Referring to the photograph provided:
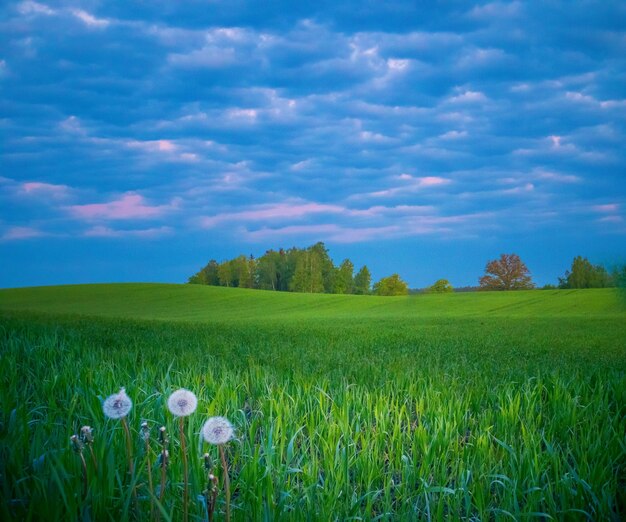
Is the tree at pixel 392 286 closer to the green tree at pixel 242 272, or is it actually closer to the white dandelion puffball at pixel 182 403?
the green tree at pixel 242 272

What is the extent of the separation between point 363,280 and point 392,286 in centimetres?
691

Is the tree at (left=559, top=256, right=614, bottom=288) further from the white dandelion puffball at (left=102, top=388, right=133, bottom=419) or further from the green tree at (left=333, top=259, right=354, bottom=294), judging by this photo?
the white dandelion puffball at (left=102, top=388, right=133, bottom=419)

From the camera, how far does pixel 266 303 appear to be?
159 ft

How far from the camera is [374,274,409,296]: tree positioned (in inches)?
3280

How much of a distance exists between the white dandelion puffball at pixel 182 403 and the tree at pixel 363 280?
8696 cm

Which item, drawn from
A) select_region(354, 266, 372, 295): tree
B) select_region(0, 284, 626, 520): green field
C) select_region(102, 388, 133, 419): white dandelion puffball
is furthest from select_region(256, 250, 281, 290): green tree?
select_region(102, 388, 133, 419): white dandelion puffball

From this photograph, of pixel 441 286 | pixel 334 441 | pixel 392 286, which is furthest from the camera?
pixel 392 286

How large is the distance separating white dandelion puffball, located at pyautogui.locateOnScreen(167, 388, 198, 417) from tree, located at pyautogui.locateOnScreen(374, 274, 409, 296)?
265 feet

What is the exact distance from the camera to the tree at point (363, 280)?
88.4 m

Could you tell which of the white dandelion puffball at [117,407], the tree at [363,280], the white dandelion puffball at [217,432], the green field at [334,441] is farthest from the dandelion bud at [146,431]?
the tree at [363,280]

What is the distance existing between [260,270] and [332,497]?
80.4 meters

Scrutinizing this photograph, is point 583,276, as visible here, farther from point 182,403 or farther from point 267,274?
point 182,403

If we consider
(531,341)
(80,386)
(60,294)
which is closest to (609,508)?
(80,386)

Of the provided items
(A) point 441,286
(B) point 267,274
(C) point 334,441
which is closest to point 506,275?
(A) point 441,286
